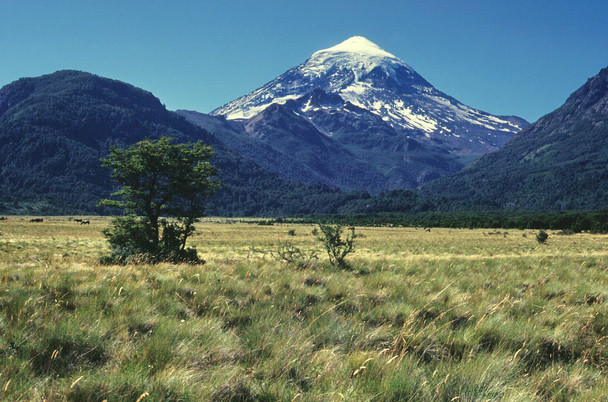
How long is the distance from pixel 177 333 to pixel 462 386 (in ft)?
8.89

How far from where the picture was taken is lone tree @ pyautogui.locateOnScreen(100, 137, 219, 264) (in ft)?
75.2

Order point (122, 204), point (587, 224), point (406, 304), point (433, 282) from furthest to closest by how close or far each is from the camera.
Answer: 1. point (587, 224)
2. point (122, 204)
3. point (433, 282)
4. point (406, 304)

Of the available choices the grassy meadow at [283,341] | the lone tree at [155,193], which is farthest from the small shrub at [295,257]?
the lone tree at [155,193]

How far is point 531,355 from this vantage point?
4191 mm

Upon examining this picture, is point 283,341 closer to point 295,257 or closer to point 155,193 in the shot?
point 295,257

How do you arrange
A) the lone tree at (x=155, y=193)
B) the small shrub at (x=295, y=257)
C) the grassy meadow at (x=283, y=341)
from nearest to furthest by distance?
1. the grassy meadow at (x=283, y=341)
2. the small shrub at (x=295, y=257)
3. the lone tree at (x=155, y=193)

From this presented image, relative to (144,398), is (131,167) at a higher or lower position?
higher

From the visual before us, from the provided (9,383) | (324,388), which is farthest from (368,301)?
(9,383)

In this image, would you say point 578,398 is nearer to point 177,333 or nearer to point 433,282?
point 177,333

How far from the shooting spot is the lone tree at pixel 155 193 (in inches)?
902

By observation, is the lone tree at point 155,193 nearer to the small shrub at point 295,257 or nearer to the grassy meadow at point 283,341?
the small shrub at point 295,257

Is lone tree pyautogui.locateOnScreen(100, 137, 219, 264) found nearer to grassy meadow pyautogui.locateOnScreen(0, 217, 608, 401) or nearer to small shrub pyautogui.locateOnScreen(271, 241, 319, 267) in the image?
small shrub pyautogui.locateOnScreen(271, 241, 319, 267)

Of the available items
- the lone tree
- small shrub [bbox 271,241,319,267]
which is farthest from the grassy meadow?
the lone tree

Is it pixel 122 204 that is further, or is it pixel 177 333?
pixel 122 204
